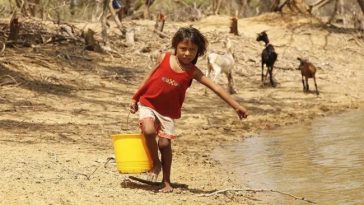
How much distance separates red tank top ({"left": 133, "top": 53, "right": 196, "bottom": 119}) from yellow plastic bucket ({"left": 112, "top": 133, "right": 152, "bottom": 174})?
347 millimetres

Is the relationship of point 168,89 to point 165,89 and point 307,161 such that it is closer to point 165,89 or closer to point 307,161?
point 165,89

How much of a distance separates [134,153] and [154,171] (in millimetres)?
264

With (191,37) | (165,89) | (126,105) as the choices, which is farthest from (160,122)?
(126,105)

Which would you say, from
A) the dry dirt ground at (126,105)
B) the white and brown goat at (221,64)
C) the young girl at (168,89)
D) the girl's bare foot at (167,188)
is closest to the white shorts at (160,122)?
the young girl at (168,89)

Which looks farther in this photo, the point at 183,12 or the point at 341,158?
the point at 183,12

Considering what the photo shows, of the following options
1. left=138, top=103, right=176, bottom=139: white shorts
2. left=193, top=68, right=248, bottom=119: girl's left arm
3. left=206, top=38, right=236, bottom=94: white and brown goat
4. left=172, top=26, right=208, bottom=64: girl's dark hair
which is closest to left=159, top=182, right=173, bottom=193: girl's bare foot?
left=138, top=103, right=176, bottom=139: white shorts

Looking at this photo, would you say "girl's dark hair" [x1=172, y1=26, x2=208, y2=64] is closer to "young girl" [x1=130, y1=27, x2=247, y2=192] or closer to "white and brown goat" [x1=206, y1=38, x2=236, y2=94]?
"young girl" [x1=130, y1=27, x2=247, y2=192]

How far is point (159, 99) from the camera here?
18.6ft

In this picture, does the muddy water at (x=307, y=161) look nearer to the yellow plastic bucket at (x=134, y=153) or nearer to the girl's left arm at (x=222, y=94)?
the girl's left arm at (x=222, y=94)

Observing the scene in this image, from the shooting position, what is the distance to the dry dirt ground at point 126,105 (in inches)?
235

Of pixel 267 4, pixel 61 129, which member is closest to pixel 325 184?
pixel 61 129

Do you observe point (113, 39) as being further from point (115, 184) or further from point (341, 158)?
point (115, 184)

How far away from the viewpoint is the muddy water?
254 inches

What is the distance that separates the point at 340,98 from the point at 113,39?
764cm
